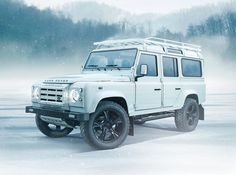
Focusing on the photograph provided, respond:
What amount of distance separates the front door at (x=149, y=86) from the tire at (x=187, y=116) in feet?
3.91

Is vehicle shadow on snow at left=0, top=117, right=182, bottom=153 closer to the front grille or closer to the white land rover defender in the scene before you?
the white land rover defender

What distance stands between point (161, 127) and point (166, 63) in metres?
2.39

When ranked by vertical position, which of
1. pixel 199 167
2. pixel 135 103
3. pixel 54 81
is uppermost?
pixel 54 81

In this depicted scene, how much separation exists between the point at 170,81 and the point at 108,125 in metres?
2.41

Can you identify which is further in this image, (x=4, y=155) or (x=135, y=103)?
(x=135, y=103)

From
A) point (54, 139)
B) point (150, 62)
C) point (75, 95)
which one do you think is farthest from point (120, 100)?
point (54, 139)

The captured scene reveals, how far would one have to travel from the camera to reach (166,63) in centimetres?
823

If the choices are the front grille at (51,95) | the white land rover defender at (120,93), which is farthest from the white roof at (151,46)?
the front grille at (51,95)

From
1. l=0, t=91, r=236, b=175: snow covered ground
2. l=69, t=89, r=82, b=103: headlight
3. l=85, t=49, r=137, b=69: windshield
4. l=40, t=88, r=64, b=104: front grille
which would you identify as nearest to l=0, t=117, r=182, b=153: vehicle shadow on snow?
l=0, t=91, r=236, b=175: snow covered ground

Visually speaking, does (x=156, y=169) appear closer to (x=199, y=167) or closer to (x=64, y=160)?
(x=199, y=167)

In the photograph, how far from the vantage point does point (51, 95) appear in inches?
262

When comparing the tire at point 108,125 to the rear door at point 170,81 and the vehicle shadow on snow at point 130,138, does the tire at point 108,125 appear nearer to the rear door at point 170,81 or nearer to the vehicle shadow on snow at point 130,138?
the vehicle shadow on snow at point 130,138

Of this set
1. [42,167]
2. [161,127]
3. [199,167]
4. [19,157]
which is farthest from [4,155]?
[161,127]

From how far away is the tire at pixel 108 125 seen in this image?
6340mm
